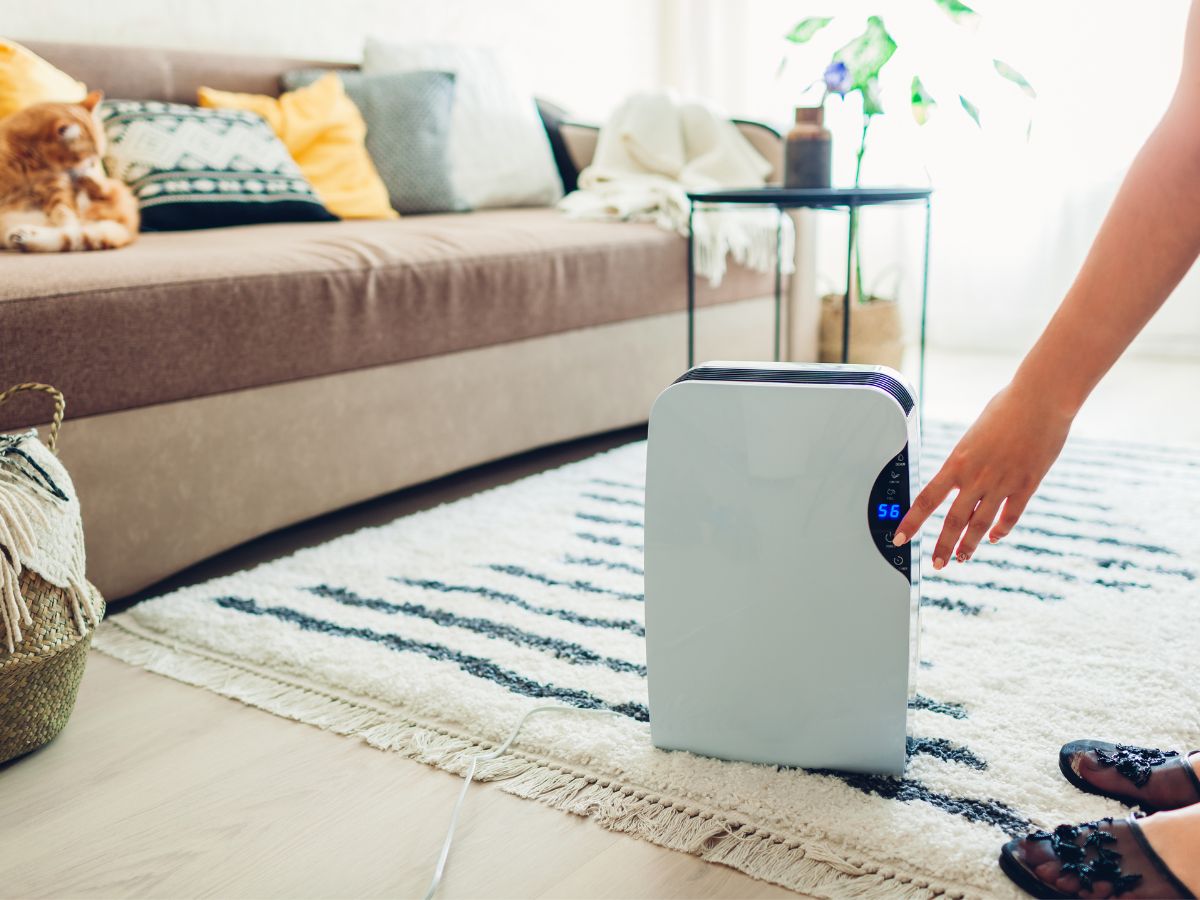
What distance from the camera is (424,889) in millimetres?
853

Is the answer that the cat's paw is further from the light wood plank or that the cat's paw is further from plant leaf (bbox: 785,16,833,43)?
plant leaf (bbox: 785,16,833,43)

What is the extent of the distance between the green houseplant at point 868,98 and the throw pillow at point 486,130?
2.35 feet

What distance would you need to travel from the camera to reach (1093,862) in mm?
790

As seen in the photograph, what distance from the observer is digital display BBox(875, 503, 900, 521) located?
2.86 ft

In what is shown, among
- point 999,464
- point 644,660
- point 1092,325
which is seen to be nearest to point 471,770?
point 644,660

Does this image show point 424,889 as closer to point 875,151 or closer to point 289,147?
point 289,147

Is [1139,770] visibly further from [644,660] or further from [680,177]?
[680,177]

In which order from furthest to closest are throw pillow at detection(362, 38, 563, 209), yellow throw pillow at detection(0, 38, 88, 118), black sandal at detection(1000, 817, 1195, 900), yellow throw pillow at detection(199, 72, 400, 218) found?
throw pillow at detection(362, 38, 563, 209), yellow throw pillow at detection(199, 72, 400, 218), yellow throw pillow at detection(0, 38, 88, 118), black sandal at detection(1000, 817, 1195, 900)

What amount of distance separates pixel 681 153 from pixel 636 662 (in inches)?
69.0

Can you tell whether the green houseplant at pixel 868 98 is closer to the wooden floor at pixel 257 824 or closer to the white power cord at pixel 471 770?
the white power cord at pixel 471 770

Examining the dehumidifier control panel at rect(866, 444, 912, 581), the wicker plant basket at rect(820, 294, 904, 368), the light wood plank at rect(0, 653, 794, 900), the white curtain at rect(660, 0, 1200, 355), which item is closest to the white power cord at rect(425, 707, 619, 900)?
the light wood plank at rect(0, 653, 794, 900)

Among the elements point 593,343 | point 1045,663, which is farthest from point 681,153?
point 1045,663

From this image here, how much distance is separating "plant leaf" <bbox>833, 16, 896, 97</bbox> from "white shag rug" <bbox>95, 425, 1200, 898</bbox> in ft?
2.92

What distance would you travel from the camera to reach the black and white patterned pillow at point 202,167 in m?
1.99
